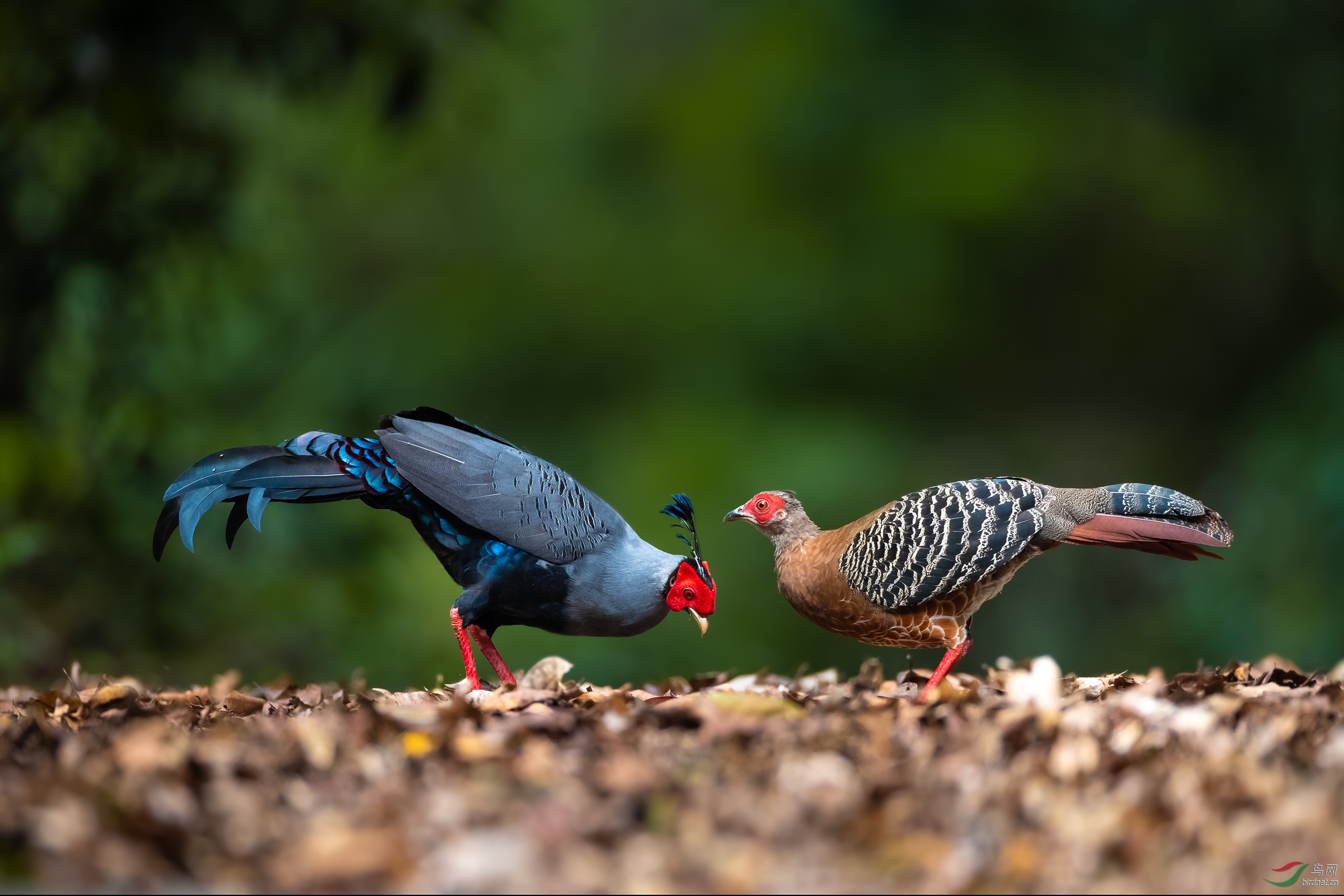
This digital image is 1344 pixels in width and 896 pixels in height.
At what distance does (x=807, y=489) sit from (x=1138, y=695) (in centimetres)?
568

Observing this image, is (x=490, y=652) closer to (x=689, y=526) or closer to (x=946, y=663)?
(x=689, y=526)

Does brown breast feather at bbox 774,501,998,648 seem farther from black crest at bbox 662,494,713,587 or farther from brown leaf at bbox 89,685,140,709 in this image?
brown leaf at bbox 89,685,140,709

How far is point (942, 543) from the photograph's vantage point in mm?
3555

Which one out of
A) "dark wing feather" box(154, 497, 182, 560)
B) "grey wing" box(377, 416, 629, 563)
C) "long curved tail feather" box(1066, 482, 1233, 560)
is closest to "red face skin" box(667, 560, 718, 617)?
"grey wing" box(377, 416, 629, 563)

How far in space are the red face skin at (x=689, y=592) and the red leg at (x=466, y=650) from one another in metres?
0.62

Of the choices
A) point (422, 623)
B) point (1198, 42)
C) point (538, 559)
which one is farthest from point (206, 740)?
point (1198, 42)

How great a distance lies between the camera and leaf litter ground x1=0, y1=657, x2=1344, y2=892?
6.01ft

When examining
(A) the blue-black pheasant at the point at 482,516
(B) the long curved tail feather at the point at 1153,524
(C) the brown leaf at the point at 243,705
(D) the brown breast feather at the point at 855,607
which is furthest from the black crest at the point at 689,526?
(C) the brown leaf at the point at 243,705

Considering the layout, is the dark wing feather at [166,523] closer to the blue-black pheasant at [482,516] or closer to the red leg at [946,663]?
the blue-black pheasant at [482,516]

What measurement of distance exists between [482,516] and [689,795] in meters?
1.65

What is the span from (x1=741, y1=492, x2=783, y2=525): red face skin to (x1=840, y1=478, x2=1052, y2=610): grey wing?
0.39 m

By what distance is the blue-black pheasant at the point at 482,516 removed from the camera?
3.55 m

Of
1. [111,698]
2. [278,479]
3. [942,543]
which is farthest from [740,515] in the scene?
[111,698]

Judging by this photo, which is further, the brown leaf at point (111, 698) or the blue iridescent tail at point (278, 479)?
the blue iridescent tail at point (278, 479)
